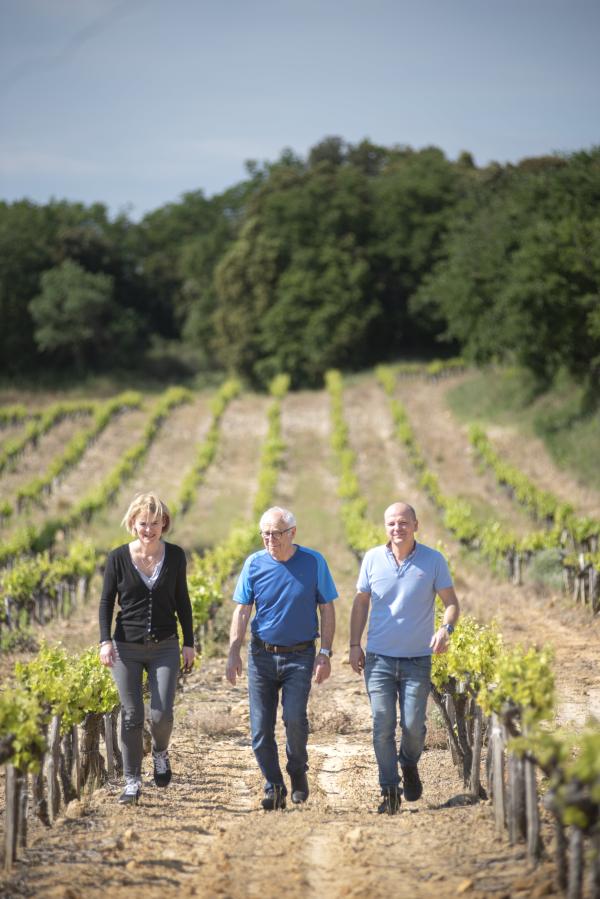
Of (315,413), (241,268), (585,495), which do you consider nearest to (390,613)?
(585,495)

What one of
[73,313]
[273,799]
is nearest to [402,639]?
[273,799]

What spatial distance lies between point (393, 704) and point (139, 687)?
1678mm

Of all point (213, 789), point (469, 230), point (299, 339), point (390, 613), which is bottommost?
point (213, 789)

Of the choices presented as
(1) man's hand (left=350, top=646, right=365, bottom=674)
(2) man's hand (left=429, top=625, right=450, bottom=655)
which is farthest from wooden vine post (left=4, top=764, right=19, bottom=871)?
(2) man's hand (left=429, top=625, right=450, bottom=655)

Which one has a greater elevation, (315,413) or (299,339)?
(299,339)

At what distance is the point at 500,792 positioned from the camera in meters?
5.66

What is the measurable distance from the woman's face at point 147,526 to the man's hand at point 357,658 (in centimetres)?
149

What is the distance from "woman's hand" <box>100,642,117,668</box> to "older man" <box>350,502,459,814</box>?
5.15 feet

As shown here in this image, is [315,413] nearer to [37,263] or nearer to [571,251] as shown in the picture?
[571,251]

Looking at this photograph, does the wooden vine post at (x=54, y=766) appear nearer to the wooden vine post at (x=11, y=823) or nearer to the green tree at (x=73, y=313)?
the wooden vine post at (x=11, y=823)

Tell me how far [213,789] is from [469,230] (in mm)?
38118

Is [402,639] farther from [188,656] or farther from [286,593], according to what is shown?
[188,656]

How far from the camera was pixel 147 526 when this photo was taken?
624 centimetres

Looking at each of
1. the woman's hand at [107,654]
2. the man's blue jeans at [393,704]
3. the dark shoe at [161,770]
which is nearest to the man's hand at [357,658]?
the man's blue jeans at [393,704]
